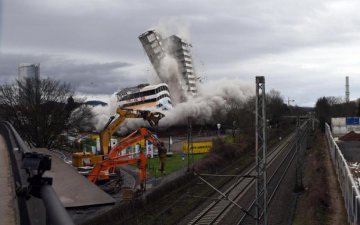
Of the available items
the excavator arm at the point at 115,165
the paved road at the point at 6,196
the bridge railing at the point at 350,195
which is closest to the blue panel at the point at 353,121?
the bridge railing at the point at 350,195

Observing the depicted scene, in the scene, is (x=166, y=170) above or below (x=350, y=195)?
below

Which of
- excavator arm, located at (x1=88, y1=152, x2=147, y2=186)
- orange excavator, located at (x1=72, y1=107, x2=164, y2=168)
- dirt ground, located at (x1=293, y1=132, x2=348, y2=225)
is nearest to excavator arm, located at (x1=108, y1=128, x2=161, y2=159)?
excavator arm, located at (x1=88, y1=152, x2=147, y2=186)

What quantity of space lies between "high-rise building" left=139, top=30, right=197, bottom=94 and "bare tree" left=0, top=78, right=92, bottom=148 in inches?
1826

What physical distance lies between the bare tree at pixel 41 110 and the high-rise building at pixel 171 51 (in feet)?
152

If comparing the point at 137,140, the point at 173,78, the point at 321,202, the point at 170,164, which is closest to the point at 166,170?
the point at 170,164

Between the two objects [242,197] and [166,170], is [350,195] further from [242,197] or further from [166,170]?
[166,170]

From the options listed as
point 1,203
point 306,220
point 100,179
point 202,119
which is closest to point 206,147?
point 100,179

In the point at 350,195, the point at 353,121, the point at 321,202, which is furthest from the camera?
the point at 353,121

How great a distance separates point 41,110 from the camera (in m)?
36.5

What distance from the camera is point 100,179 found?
99.6 feet

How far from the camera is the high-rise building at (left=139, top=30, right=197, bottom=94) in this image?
295ft

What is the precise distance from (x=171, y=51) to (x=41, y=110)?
190ft

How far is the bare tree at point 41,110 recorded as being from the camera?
35.4 metres

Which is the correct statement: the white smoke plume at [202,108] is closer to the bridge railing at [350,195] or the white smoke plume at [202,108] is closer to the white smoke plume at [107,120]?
the white smoke plume at [107,120]
